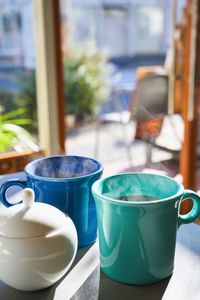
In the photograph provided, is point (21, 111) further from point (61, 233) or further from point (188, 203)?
point (61, 233)

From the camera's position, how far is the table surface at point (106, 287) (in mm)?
567

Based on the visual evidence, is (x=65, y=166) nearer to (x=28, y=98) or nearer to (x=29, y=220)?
(x=29, y=220)

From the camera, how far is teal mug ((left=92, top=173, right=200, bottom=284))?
567 mm

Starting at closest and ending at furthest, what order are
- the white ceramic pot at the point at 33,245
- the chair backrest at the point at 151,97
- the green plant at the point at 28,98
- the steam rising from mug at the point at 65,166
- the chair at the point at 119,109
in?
the white ceramic pot at the point at 33,245, the steam rising from mug at the point at 65,166, the green plant at the point at 28,98, the chair backrest at the point at 151,97, the chair at the point at 119,109

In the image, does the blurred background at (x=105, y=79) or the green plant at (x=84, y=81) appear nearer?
the blurred background at (x=105, y=79)

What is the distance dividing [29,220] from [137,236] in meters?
0.15

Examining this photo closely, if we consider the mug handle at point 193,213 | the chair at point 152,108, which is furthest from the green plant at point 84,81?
the mug handle at point 193,213

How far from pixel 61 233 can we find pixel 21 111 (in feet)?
6.77

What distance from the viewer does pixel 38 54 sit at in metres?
2.51

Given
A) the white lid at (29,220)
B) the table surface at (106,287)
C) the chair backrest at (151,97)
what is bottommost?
the chair backrest at (151,97)

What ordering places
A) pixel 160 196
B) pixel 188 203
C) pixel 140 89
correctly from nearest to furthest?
pixel 160 196
pixel 188 203
pixel 140 89

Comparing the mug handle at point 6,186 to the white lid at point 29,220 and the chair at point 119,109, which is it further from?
the chair at point 119,109

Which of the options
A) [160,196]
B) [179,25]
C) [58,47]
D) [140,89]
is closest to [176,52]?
[179,25]

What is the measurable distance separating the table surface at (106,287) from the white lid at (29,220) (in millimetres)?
95
